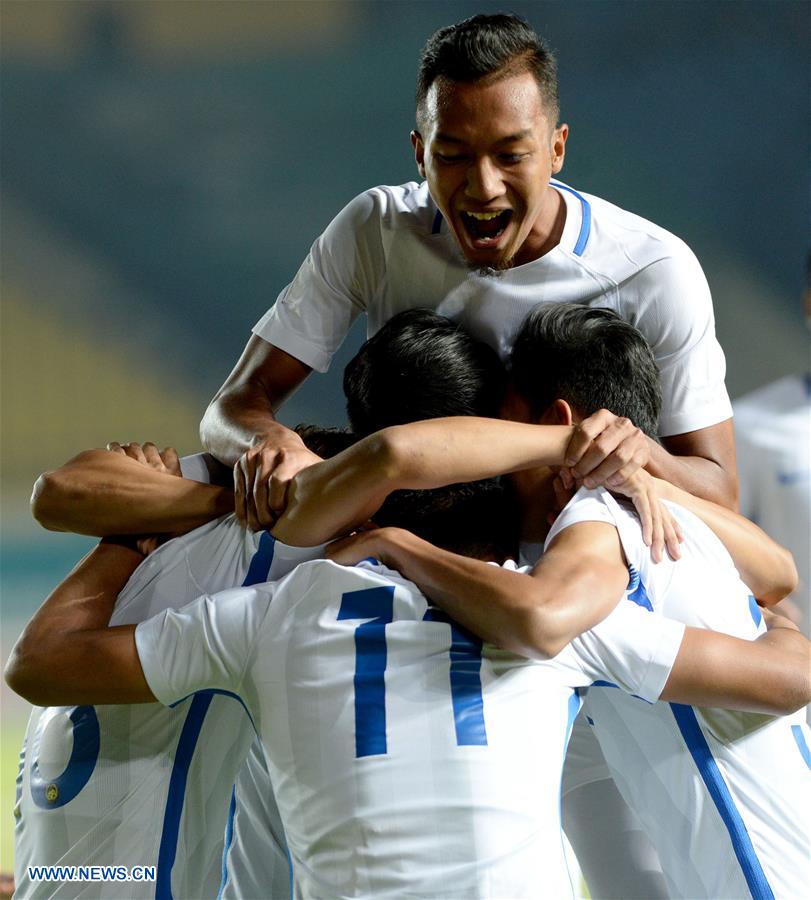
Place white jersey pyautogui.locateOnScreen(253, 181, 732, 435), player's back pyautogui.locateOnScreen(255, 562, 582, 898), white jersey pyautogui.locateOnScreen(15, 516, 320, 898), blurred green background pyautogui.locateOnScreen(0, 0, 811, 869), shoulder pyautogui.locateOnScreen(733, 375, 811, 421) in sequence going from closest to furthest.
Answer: player's back pyautogui.locateOnScreen(255, 562, 582, 898) → white jersey pyautogui.locateOnScreen(15, 516, 320, 898) → white jersey pyautogui.locateOnScreen(253, 181, 732, 435) → shoulder pyautogui.locateOnScreen(733, 375, 811, 421) → blurred green background pyautogui.locateOnScreen(0, 0, 811, 869)

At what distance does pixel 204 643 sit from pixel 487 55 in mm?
893

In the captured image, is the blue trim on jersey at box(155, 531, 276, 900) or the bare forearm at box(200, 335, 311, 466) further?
the bare forearm at box(200, 335, 311, 466)

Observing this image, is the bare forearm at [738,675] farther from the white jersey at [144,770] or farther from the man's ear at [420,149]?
the man's ear at [420,149]

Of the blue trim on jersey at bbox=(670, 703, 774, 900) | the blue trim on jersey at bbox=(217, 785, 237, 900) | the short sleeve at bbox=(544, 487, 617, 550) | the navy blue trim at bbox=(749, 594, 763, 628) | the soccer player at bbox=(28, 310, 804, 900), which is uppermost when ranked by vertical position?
the soccer player at bbox=(28, 310, 804, 900)

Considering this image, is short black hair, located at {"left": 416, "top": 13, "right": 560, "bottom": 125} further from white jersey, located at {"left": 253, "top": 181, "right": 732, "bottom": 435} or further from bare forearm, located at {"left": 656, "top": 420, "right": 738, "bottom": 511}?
bare forearm, located at {"left": 656, "top": 420, "right": 738, "bottom": 511}

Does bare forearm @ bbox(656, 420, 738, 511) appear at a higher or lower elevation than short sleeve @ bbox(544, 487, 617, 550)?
lower

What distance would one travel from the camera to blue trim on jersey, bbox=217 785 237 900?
1448 millimetres

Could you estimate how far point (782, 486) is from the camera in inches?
103

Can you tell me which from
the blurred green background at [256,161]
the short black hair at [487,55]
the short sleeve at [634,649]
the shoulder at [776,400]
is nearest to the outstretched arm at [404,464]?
the short sleeve at [634,649]

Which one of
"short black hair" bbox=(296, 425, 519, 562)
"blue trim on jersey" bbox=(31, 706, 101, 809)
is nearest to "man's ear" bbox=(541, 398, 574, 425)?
"short black hair" bbox=(296, 425, 519, 562)

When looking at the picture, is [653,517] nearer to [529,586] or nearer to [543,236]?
[529,586]

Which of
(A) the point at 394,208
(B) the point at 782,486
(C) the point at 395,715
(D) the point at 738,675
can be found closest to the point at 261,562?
(C) the point at 395,715

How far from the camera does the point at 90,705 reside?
1.35 meters

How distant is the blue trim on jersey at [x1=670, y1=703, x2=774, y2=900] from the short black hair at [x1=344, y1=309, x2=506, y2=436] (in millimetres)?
466
